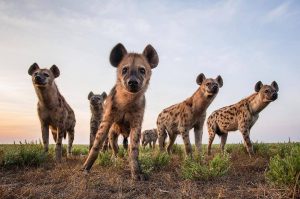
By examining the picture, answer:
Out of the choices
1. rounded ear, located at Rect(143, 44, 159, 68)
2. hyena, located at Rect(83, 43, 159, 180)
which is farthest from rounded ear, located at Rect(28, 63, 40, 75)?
rounded ear, located at Rect(143, 44, 159, 68)

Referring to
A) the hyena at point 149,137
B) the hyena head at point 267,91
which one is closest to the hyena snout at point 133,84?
the hyena head at point 267,91

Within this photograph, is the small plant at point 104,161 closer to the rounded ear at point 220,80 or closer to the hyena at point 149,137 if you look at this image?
the rounded ear at point 220,80

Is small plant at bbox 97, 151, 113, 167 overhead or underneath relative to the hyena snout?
underneath

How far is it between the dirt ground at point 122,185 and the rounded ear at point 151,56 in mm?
1978

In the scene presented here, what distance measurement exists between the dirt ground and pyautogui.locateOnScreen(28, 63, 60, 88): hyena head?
218 centimetres

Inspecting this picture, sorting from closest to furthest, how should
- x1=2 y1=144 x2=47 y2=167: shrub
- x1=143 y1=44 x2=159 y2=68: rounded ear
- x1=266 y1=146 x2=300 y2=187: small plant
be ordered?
x1=266 y1=146 x2=300 y2=187: small plant < x1=143 y1=44 x2=159 y2=68: rounded ear < x1=2 y1=144 x2=47 y2=167: shrub

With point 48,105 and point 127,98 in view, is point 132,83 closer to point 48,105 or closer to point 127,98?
point 127,98

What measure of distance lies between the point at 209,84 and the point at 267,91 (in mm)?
2232

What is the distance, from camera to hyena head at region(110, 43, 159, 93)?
575cm

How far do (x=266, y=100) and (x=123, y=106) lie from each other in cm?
573

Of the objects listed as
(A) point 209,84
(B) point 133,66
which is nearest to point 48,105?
(B) point 133,66

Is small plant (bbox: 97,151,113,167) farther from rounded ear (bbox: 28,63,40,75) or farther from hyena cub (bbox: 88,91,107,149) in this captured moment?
hyena cub (bbox: 88,91,107,149)

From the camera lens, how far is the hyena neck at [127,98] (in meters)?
6.07

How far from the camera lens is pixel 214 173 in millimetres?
5676
